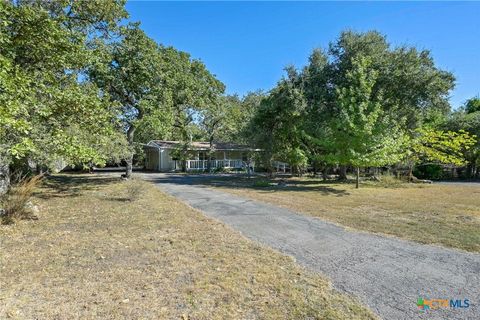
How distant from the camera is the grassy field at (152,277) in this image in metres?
3.15

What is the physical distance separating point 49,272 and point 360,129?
44.7ft

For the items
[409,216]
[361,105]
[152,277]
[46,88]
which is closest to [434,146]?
[361,105]

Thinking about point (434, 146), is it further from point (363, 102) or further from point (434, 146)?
point (363, 102)

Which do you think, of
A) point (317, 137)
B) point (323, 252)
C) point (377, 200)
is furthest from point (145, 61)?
point (323, 252)

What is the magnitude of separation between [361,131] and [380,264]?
10708 millimetres

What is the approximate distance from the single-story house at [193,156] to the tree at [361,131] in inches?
593

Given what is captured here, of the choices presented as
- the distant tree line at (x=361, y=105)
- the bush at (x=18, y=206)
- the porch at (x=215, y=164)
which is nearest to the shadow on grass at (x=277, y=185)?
the distant tree line at (x=361, y=105)

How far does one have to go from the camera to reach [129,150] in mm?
16047

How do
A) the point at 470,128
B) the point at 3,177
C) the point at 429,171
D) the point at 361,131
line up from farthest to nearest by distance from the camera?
the point at 429,171 → the point at 470,128 → the point at 361,131 → the point at 3,177

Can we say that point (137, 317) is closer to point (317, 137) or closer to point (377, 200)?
point (377, 200)

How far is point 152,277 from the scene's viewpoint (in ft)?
13.1

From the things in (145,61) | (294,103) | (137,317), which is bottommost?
(137,317)

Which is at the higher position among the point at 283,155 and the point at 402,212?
the point at 283,155

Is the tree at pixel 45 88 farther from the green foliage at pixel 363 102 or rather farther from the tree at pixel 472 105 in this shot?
the tree at pixel 472 105
